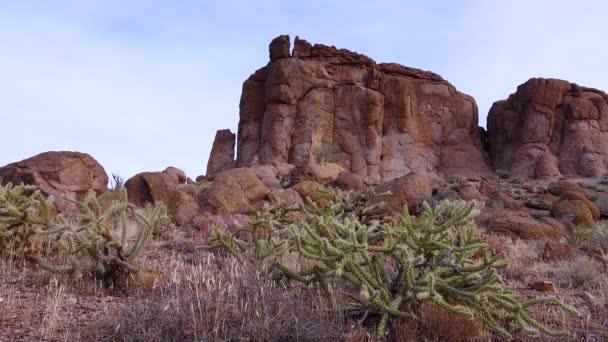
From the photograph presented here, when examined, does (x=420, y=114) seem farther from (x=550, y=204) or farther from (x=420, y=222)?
(x=420, y=222)

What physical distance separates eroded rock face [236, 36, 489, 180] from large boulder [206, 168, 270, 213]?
63.5 ft

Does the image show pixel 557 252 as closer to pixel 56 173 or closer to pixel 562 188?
pixel 56 173

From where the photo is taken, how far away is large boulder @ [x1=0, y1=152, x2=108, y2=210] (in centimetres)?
1383

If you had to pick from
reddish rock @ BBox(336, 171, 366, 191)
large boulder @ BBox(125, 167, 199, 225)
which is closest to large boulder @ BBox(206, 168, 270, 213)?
large boulder @ BBox(125, 167, 199, 225)

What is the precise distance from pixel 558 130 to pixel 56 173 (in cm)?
3291

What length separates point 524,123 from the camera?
36.8 metres

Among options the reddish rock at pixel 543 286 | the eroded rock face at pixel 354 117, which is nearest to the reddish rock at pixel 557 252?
the reddish rock at pixel 543 286

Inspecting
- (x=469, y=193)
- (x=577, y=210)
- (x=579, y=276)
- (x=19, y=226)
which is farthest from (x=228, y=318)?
(x=469, y=193)

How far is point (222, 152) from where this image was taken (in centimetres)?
4003

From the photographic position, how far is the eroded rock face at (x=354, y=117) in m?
35.7

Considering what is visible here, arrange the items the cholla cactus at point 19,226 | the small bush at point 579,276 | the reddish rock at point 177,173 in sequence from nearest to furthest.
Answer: the cholla cactus at point 19,226 → the small bush at point 579,276 → the reddish rock at point 177,173

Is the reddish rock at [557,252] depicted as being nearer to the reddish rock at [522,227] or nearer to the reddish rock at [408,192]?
the reddish rock at [522,227]

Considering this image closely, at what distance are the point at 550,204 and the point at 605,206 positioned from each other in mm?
2085

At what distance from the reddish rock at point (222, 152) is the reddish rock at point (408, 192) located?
77.5 feet
